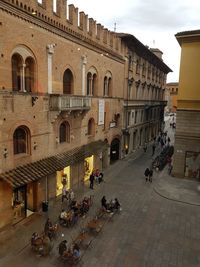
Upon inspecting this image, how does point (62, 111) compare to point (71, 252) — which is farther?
point (62, 111)

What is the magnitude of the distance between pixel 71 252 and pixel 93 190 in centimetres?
890

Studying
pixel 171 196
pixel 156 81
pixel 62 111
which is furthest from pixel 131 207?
pixel 156 81

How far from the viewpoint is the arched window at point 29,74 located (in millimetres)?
13891

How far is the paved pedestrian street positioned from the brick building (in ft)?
6.54

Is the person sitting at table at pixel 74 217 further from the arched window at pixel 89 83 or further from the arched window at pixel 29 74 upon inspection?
the arched window at pixel 89 83

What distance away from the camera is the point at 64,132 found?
18094mm

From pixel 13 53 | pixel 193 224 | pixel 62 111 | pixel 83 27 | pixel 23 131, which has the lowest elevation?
pixel 193 224

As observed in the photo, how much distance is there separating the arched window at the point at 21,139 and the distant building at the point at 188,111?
1499cm

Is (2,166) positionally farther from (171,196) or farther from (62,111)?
(171,196)

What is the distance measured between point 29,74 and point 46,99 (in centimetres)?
191

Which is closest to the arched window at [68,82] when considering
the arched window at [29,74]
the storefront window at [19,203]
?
the arched window at [29,74]

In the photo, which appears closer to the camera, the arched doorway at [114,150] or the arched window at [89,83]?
the arched window at [89,83]

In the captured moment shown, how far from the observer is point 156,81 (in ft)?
138

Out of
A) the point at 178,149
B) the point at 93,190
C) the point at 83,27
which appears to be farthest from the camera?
the point at 178,149
